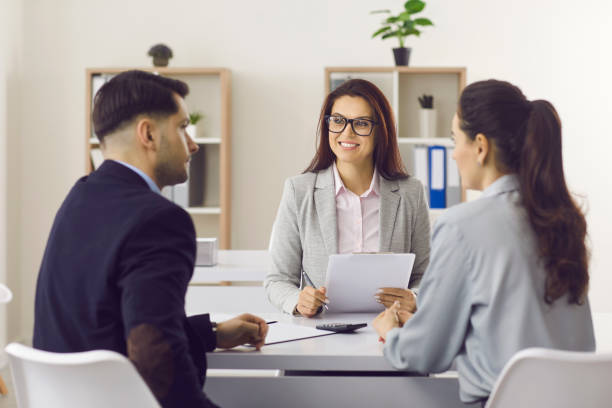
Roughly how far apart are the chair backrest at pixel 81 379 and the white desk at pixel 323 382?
14.3 inches

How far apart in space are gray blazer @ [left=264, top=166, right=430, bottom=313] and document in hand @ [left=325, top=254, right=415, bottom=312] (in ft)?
0.78

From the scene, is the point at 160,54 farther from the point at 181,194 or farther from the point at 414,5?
the point at 414,5

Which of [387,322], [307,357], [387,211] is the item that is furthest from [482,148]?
[387,211]

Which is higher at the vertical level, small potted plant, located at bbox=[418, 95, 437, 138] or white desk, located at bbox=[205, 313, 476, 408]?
small potted plant, located at bbox=[418, 95, 437, 138]

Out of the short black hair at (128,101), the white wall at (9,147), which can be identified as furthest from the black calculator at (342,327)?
the white wall at (9,147)

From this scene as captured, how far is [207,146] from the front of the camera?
14.7 feet

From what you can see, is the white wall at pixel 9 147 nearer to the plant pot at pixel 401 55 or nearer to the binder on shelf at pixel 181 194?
the binder on shelf at pixel 181 194

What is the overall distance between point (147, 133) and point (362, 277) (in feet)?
2.41

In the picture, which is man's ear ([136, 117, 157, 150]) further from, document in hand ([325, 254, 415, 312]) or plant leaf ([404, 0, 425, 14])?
plant leaf ([404, 0, 425, 14])

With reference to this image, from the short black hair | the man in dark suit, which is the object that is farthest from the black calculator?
the short black hair

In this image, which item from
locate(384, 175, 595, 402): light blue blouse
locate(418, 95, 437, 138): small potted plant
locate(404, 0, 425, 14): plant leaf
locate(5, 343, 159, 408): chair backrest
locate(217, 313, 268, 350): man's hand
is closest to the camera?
locate(5, 343, 159, 408): chair backrest

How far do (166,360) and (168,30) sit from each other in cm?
375

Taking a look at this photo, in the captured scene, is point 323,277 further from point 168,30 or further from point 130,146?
point 168,30

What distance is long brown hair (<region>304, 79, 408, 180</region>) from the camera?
221 centimetres
